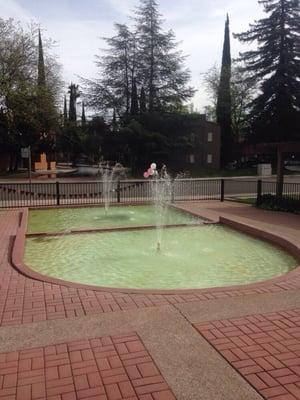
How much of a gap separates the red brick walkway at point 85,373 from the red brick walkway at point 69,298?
36.2 inches

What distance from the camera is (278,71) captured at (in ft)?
124

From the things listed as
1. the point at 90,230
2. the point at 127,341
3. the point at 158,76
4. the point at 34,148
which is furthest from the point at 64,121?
the point at 127,341

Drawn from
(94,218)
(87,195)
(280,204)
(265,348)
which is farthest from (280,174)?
(265,348)

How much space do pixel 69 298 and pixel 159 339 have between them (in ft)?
5.86

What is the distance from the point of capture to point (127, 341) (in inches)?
168

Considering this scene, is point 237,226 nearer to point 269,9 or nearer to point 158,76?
point 269,9

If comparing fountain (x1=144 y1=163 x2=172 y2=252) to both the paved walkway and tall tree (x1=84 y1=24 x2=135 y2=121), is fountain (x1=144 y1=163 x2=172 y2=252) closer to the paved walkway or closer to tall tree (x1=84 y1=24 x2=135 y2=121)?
the paved walkway

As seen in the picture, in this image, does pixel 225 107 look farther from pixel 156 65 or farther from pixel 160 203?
pixel 160 203

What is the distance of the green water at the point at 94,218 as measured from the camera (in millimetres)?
12459

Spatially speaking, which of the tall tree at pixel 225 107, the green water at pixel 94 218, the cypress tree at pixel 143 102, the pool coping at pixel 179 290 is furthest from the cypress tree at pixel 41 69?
the pool coping at pixel 179 290

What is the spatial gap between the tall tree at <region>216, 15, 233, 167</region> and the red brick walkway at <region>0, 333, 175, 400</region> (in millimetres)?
48154

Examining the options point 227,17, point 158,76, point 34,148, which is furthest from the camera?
point 227,17

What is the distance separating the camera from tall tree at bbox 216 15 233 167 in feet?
167

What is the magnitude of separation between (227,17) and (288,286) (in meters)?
49.8
